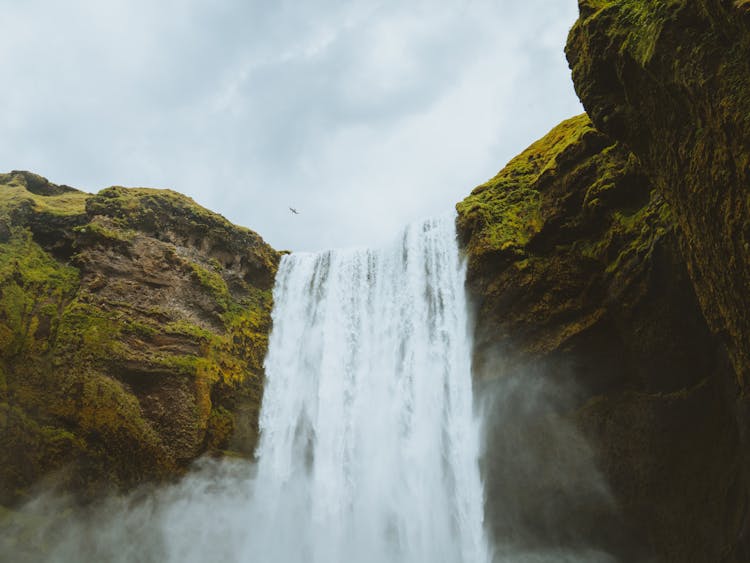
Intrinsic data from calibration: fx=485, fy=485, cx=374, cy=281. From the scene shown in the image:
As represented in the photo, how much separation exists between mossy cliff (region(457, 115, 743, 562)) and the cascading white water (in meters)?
1.06

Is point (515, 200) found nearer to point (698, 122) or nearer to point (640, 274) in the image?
point (640, 274)

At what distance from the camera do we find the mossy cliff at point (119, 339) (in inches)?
504

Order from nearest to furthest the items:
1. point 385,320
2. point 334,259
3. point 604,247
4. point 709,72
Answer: point 709,72 < point 604,247 < point 385,320 < point 334,259

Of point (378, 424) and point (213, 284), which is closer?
point (378, 424)

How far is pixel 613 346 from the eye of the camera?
11.5 m

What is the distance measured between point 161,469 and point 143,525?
4.91ft

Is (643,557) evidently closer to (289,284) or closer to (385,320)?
(385,320)

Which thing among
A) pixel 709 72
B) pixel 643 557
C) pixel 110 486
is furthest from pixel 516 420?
pixel 110 486

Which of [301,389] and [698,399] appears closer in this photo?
[698,399]

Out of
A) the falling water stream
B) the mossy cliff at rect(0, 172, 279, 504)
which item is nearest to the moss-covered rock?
the falling water stream

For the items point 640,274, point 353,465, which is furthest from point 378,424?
point 640,274

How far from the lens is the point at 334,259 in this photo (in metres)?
19.8

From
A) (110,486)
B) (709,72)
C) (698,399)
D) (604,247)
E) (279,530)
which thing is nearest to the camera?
(709,72)

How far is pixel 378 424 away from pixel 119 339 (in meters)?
7.99
